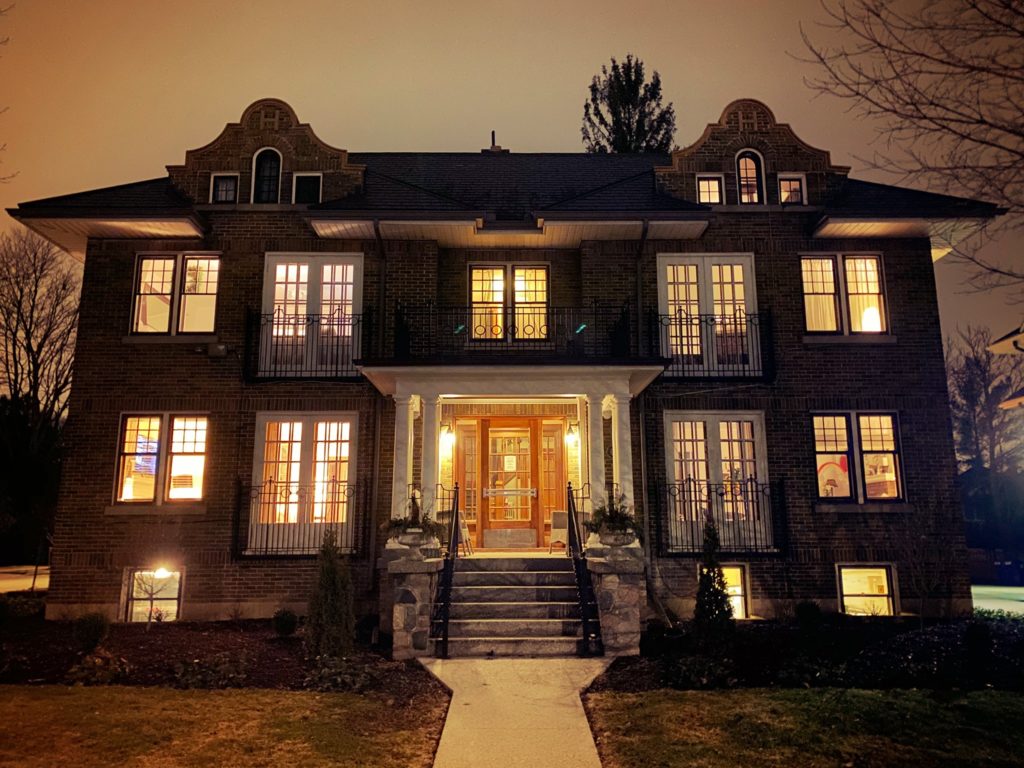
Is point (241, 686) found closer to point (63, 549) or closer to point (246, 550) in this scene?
point (246, 550)

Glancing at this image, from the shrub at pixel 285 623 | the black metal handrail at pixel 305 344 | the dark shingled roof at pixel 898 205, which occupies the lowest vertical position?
the shrub at pixel 285 623

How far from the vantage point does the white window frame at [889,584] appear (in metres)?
12.2

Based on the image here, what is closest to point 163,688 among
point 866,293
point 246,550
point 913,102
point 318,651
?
point 318,651

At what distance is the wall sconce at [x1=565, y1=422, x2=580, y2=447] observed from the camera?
538 inches

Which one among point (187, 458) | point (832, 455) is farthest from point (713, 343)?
point (187, 458)

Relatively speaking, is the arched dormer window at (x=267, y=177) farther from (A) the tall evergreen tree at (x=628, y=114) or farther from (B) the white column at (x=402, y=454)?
(A) the tall evergreen tree at (x=628, y=114)

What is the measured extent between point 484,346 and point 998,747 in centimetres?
952

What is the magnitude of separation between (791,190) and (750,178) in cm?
83

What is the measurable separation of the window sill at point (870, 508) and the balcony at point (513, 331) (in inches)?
166

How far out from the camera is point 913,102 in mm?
6863

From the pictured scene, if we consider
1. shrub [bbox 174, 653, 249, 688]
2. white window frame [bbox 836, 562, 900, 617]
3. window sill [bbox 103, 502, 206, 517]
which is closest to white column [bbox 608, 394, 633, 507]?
white window frame [bbox 836, 562, 900, 617]

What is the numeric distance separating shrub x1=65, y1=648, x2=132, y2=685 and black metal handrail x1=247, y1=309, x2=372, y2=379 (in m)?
5.57

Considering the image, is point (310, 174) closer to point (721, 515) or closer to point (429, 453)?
point (429, 453)

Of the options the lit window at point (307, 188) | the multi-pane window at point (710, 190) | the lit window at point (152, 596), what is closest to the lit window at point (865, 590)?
the multi-pane window at point (710, 190)
